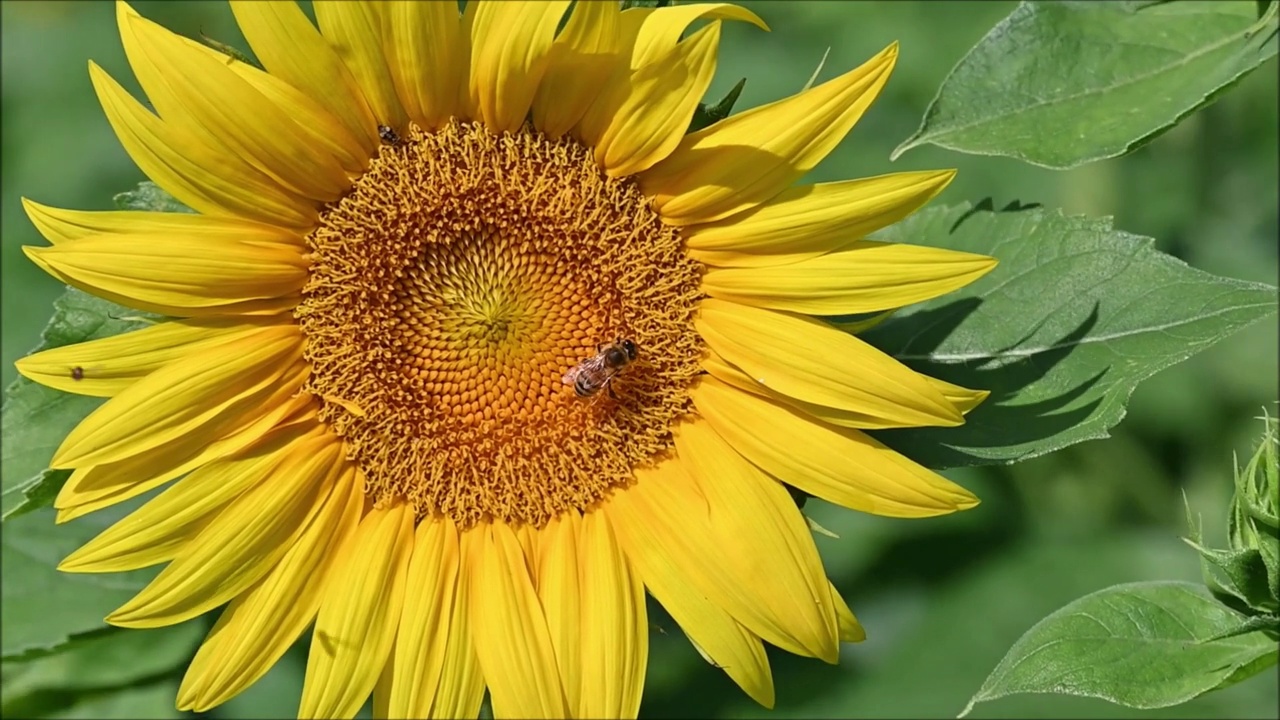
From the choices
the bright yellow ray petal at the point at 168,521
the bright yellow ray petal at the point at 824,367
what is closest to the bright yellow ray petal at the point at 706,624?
the bright yellow ray petal at the point at 824,367

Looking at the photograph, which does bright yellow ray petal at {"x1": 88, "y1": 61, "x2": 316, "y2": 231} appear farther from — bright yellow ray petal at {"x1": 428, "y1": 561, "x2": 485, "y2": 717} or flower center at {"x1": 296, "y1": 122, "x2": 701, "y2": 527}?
bright yellow ray petal at {"x1": 428, "y1": 561, "x2": 485, "y2": 717}

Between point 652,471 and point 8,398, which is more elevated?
point 8,398

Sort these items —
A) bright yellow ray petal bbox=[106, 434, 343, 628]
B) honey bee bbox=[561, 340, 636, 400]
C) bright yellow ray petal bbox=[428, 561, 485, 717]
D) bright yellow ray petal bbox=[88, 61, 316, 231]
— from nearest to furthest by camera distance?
bright yellow ray petal bbox=[88, 61, 316, 231], bright yellow ray petal bbox=[106, 434, 343, 628], bright yellow ray petal bbox=[428, 561, 485, 717], honey bee bbox=[561, 340, 636, 400]

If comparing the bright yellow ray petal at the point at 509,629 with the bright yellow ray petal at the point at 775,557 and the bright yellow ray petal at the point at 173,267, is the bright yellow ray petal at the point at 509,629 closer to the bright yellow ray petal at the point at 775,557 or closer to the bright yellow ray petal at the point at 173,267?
the bright yellow ray petal at the point at 775,557

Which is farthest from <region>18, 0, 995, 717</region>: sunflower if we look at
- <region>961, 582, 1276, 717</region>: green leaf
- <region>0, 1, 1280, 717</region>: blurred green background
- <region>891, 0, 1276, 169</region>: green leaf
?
<region>0, 1, 1280, 717</region>: blurred green background

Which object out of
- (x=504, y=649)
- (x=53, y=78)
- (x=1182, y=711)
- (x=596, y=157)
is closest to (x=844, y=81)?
(x=596, y=157)

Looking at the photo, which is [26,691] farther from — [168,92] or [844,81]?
[844,81]
